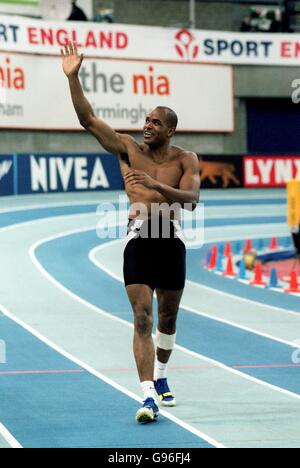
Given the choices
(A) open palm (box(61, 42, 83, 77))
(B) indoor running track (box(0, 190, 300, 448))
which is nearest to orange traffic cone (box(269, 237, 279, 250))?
(B) indoor running track (box(0, 190, 300, 448))

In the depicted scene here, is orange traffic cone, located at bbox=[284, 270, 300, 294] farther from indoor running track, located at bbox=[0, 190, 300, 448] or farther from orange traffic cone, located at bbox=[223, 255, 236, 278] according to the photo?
orange traffic cone, located at bbox=[223, 255, 236, 278]

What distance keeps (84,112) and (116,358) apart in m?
3.18

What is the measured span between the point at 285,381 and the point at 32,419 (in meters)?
2.50

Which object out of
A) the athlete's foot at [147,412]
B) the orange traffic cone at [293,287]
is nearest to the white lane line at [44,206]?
the orange traffic cone at [293,287]

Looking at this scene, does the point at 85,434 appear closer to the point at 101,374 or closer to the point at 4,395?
the point at 4,395

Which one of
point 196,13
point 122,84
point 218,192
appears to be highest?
point 196,13

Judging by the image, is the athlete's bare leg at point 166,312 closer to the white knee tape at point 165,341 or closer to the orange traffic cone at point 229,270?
the white knee tape at point 165,341

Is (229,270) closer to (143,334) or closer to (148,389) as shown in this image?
(143,334)

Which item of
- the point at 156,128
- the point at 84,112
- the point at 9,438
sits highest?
the point at 84,112

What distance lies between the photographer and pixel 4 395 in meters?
8.42

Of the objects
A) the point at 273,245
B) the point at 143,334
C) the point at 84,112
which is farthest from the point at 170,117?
the point at 273,245

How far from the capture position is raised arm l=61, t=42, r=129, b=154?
7625 millimetres

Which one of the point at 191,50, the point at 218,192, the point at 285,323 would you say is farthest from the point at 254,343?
the point at 191,50

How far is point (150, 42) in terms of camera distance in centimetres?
3222
